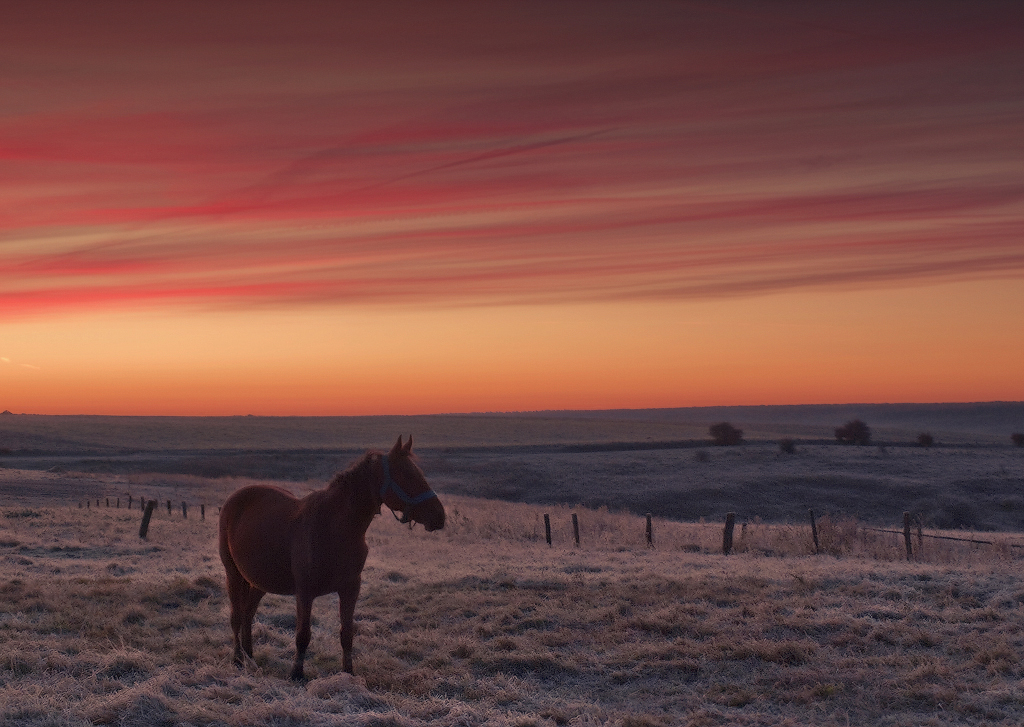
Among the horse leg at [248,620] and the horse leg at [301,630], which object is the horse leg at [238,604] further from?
the horse leg at [301,630]

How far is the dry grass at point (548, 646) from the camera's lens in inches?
336

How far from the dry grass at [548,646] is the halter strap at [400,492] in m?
1.98

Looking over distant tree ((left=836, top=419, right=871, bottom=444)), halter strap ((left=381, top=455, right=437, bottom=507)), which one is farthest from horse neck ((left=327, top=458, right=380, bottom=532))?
distant tree ((left=836, top=419, right=871, bottom=444))

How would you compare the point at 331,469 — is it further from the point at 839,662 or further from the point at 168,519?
the point at 839,662

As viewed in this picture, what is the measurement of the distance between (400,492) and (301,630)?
6.31 ft

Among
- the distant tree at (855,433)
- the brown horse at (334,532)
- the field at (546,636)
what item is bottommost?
the distant tree at (855,433)

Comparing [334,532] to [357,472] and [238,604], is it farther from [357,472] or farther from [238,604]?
[238,604]

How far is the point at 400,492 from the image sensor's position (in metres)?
9.18

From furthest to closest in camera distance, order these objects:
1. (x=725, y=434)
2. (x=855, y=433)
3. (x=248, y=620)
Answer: (x=855, y=433) → (x=725, y=434) → (x=248, y=620)

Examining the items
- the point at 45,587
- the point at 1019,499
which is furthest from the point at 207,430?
the point at 45,587

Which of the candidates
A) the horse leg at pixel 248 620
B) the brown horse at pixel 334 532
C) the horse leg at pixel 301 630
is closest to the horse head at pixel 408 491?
the brown horse at pixel 334 532

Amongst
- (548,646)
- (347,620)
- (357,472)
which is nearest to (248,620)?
(347,620)

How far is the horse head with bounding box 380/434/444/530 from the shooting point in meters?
9.12

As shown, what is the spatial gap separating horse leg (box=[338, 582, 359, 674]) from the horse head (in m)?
1.07
